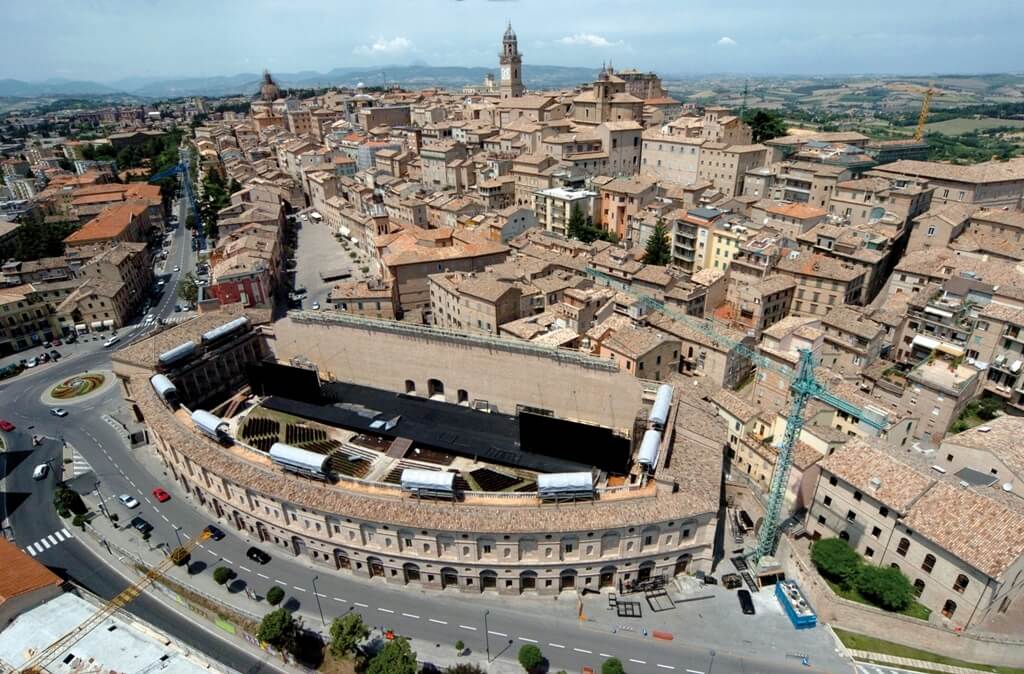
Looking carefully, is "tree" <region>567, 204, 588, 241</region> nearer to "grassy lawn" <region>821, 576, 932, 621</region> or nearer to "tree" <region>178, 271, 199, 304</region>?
"tree" <region>178, 271, 199, 304</region>

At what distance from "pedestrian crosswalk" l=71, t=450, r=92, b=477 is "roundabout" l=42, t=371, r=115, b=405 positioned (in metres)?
12.0

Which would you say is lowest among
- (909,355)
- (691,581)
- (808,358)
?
(691,581)

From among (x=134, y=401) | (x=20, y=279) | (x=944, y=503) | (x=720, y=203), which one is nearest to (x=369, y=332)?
(x=134, y=401)

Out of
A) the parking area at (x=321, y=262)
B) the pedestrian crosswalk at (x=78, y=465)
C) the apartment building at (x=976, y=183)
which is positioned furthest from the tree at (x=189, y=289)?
the apartment building at (x=976, y=183)

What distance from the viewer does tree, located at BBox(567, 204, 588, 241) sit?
275 feet

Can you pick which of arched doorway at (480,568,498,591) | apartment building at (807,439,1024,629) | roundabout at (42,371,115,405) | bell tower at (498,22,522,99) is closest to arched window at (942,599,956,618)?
apartment building at (807,439,1024,629)

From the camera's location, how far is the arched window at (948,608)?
34125 mm

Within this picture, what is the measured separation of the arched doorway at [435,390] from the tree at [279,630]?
25976 mm

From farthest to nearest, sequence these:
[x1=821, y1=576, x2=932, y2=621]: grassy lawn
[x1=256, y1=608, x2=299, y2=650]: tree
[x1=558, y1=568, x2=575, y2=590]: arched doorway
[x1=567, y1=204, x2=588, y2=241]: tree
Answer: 1. [x1=567, y1=204, x2=588, y2=241]: tree
2. [x1=558, y1=568, x2=575, y2=590]: arched doorway
3. [x1=821, y1=576, x2=932, y2=621]: grassy lawn
4. [x1=256, y1=608, x2=299, y2=650]: tree

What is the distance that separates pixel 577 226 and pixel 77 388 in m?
67.8

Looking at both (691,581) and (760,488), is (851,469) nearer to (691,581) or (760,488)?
(760,488)

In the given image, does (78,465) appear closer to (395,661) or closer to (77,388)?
(77,388)

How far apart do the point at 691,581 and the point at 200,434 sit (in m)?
40.2

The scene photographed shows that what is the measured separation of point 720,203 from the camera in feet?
266
